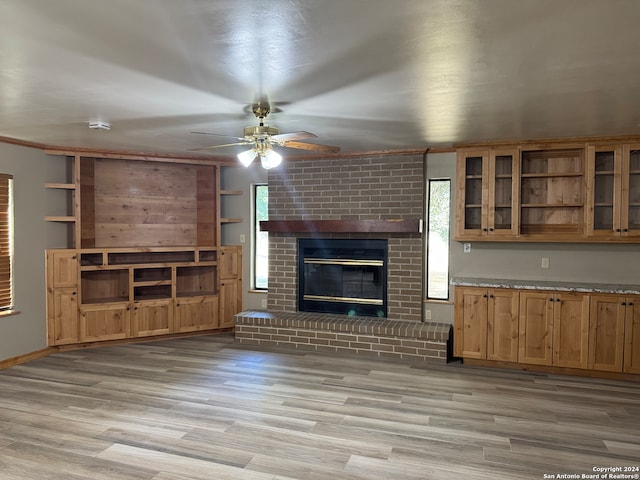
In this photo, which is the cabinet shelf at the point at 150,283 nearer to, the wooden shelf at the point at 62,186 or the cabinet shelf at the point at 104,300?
the cabinet shelf at the point at 104,300

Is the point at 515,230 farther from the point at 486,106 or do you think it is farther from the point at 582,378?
the point at 486,106

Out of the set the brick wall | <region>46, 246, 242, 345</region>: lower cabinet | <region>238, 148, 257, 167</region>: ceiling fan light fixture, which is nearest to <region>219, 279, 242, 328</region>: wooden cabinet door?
<region>46, 246, 242, 345</region>: lower cabinet

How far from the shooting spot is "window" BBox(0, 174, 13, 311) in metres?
4.72

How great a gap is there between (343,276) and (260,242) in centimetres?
137

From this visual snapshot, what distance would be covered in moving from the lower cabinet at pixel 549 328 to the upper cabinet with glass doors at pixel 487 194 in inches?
26.1

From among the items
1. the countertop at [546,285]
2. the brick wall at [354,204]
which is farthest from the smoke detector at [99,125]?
the countertop at [546,285]

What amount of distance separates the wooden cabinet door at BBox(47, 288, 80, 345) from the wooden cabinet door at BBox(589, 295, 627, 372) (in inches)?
224

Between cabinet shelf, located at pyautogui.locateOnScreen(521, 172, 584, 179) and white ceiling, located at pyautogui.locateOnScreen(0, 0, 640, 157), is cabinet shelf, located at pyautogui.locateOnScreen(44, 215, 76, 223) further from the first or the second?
cabinet shelf, located at pyautogui.locateOnScreen(521, 172, 584, 179)

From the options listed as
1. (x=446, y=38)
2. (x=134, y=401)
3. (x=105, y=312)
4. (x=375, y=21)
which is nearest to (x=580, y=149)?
(x=446, y=38)

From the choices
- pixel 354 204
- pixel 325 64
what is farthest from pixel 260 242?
pixel 325 64

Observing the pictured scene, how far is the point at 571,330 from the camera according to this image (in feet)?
14.8

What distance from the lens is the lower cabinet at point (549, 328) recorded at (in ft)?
14.3

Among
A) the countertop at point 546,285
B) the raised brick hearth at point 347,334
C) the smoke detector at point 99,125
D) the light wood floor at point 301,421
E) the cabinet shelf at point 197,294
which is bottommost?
the light wood floor at point 301,421

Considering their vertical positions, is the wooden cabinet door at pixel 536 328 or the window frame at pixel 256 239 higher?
the window frame at pixel 256 239
